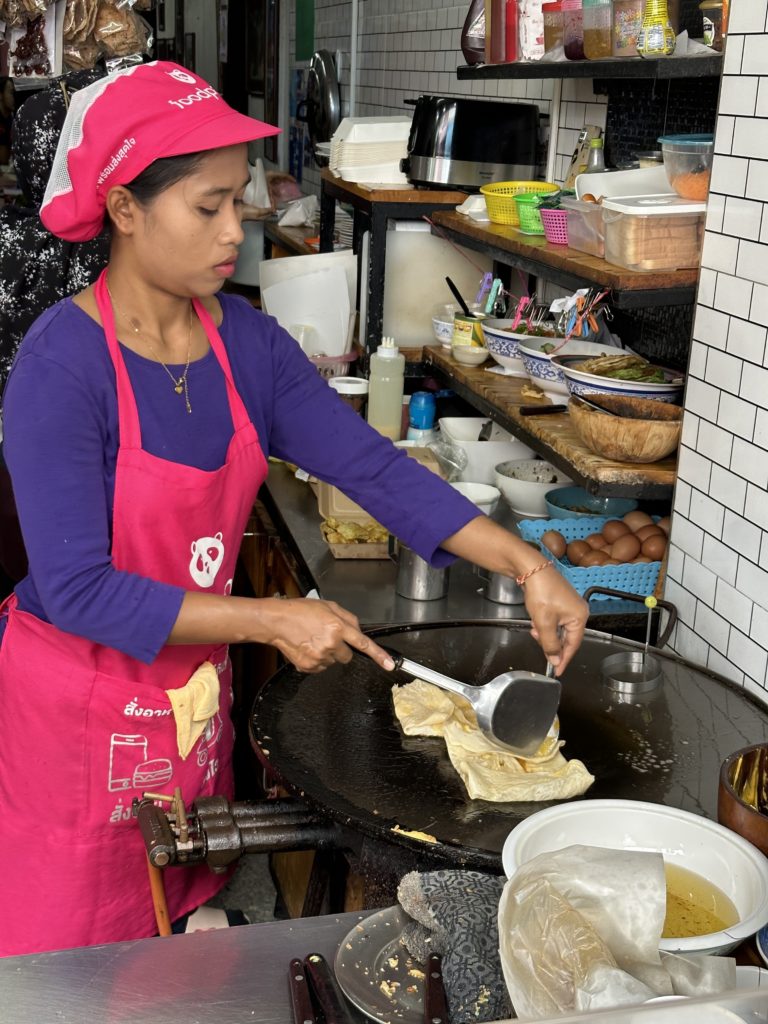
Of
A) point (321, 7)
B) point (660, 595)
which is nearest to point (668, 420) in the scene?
point (660, 595)

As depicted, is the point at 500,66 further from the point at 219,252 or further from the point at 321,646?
the point at 321,646

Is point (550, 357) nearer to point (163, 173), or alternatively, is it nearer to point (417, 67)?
point (163, 173)

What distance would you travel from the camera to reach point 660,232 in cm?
236

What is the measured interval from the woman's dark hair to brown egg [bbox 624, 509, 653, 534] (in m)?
1.35

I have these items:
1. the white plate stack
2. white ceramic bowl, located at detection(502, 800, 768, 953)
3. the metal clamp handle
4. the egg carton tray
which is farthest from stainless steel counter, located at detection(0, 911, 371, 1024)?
the white plate stack

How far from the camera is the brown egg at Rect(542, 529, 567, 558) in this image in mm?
2740

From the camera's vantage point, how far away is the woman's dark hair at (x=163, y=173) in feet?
6.04

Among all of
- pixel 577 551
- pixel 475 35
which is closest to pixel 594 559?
pixel 577 551

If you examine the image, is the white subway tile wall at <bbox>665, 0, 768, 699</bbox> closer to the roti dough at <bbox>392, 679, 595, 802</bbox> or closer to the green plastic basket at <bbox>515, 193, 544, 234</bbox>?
the roti dough at <bbox>392, 679, 595, 802</bbox>

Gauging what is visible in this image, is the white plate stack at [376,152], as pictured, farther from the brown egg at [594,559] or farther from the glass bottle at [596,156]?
the brown egg at [594,559]

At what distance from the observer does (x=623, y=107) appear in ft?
10.4

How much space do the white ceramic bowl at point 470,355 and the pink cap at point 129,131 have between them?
1583mm

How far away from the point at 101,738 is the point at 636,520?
51.3 inches

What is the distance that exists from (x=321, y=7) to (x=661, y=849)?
21.9 feet
